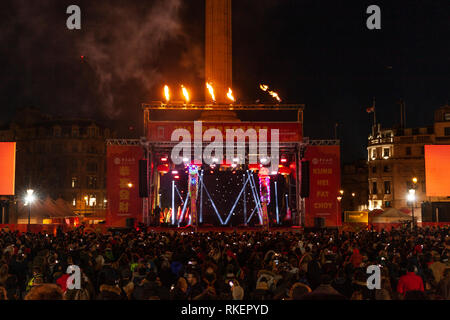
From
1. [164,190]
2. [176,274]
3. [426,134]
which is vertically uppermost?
[426,134]

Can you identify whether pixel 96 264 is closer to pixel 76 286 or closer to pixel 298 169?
pixel 76 286

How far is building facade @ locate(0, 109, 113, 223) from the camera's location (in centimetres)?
8275

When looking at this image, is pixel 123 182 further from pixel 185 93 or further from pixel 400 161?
pixel 400 161

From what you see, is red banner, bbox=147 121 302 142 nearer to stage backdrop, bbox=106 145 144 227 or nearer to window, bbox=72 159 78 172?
stage backdrop, bbox=106 145 144 227

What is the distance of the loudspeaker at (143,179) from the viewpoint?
114ft

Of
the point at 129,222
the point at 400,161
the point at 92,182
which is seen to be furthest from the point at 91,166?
the point at 129,222

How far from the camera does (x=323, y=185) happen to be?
36875 millimetres

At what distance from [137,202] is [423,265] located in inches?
1040

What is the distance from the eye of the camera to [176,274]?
11828 mm

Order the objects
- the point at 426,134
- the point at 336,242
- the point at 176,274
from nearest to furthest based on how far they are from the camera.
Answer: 1. the point at 176,274
2. the point at 336,242
3. the point at 426,134

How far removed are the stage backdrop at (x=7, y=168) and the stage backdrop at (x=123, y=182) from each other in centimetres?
622

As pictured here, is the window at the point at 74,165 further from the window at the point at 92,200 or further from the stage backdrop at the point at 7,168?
the stage backdrop at the point at 7,168
